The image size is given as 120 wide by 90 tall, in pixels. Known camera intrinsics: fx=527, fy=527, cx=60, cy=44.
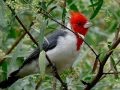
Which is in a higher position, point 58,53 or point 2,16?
point 2,16

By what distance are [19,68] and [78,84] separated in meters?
0.51

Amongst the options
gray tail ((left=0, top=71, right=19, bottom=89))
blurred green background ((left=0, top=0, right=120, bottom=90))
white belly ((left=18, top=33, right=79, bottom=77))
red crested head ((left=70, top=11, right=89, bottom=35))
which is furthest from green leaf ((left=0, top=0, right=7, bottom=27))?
red crested head ((left=70, top=11, right=89, bottom=35))

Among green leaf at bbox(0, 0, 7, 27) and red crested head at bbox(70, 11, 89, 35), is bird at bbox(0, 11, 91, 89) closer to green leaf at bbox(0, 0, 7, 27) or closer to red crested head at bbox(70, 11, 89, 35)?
red crested head at bbox(70, 11, 89, 35)

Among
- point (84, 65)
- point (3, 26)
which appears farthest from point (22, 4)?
point (84, 65)

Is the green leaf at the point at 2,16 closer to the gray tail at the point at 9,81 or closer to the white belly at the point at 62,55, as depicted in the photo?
the gray tail at the point at 9,81

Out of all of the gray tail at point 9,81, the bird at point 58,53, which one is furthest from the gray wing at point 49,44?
the gray tail at point 9,81

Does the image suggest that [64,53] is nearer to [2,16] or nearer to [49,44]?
[49,44]

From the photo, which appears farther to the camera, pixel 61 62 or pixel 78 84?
pixel 61 62

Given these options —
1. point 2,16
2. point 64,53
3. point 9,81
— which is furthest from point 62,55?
point 2,16

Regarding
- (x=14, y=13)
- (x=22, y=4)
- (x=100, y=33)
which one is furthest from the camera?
(x=100, y=33)

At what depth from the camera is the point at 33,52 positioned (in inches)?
144

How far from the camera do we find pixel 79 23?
13.5ft

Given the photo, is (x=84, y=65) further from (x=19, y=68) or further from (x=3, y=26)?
(x=3, y=26)

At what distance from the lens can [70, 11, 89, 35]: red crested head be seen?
13.3 ft
